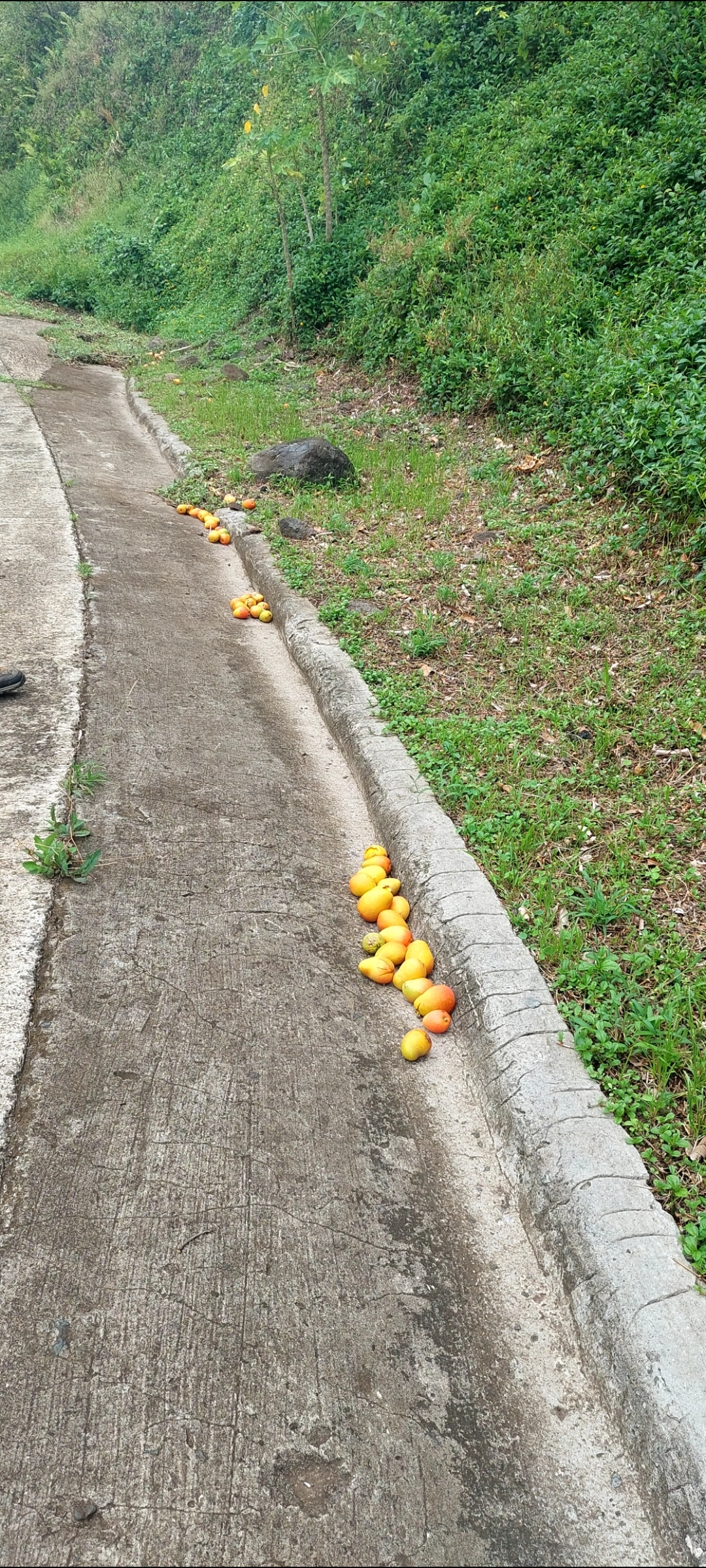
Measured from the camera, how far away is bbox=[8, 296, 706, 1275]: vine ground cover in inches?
103

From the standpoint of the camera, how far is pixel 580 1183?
2.19m

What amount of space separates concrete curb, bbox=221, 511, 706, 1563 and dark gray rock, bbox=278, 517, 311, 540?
3484mm

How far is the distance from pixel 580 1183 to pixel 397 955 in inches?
42.0

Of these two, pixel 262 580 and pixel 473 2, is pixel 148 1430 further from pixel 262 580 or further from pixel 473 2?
pixel 473 2

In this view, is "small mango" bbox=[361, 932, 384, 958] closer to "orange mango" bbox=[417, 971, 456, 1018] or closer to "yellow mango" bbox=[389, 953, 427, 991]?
"yellow mango" bbox=[389, 953, 427, 991]

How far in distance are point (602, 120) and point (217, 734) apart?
29.6 ft

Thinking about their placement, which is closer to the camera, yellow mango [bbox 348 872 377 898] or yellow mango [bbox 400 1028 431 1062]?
yellow mango [bbox 400 1028 431 1062]

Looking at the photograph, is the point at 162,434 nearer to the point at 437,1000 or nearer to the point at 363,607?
the point at 363,607

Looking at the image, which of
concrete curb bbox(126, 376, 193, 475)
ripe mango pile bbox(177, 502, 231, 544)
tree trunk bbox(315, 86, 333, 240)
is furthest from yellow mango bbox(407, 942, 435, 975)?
tree trunk bbox(315, 86, 333, 240)

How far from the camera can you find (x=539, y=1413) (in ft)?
6.41

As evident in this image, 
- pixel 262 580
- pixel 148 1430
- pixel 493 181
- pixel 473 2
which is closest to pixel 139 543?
pixel 262 580

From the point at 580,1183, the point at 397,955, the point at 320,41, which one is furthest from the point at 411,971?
the point at 320,41

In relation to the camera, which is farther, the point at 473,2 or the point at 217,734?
the point at 473,2

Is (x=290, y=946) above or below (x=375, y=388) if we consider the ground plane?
below
